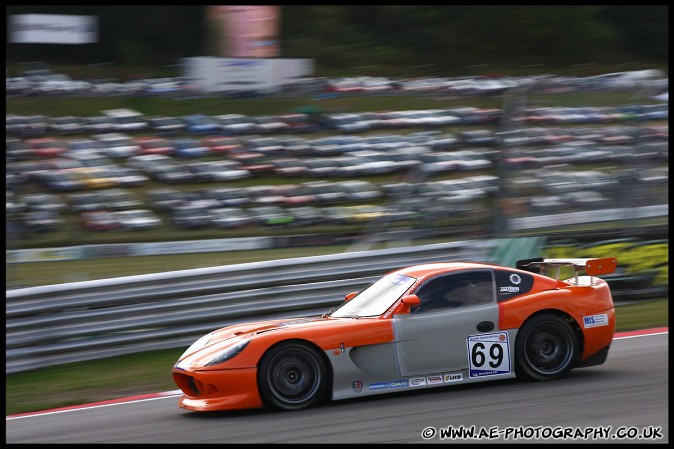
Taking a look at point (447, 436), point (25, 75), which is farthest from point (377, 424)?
point (25, 75)

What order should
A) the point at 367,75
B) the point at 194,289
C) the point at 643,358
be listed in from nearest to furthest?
the point at 643,358 → the point at 194,289 → the point at 367,75

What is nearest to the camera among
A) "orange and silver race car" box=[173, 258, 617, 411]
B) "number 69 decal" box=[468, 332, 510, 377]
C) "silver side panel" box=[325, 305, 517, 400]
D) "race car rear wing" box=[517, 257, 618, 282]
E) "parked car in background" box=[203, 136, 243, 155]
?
"orange and silver race car" box=[173, 258, 617, 411]

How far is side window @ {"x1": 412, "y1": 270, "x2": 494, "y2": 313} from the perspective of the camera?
6.99m

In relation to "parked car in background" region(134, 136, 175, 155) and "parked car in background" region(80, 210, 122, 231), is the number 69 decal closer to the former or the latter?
"parked car in background" region(80, 210, 122, 231)

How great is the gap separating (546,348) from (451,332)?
84 centimetres

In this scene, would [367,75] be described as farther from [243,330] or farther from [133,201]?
[243,330]

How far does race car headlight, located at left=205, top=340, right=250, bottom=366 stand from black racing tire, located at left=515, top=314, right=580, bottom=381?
2167 mm

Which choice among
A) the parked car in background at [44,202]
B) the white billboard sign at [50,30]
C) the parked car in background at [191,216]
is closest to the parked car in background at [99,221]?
the parked car in background at [44,202]

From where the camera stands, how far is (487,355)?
6902 mm

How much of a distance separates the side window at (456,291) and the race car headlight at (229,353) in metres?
1.36

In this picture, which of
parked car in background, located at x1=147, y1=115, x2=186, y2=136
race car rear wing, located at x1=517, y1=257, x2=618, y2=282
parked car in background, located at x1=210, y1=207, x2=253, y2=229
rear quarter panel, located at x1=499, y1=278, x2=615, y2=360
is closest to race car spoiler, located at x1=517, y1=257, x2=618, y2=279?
race car rear wing, located at x1=517, y1=257, x2=618, y2=282

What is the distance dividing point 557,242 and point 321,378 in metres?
5.96

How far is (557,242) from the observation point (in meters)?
11.6

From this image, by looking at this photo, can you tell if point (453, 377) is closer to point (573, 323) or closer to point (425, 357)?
point (425, 357)
